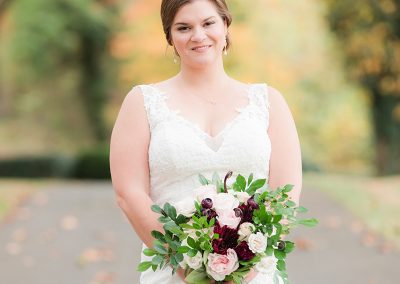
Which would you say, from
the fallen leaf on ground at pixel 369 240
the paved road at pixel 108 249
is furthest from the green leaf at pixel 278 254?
the fallen leaf on ground at pixel 369 240

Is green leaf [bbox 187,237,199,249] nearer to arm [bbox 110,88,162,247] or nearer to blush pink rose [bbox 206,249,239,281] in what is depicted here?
blush pink rose [bbox 206,249,239,281]


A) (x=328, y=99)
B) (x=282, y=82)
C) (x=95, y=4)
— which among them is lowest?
(x=328, y=99)

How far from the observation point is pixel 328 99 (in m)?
32.9

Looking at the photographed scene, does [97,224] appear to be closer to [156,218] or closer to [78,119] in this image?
[156,218]

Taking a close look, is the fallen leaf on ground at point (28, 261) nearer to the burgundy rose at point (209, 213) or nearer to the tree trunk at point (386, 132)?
the burgundy rose at point (209, 213)

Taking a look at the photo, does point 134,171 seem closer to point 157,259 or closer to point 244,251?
point 157,259

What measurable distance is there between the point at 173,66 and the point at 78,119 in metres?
10.2

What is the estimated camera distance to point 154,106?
3.15 m

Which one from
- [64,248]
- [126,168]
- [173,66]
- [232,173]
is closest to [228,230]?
[232,173]

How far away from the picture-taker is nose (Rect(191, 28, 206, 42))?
119 inches

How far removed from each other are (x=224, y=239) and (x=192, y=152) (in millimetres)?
421

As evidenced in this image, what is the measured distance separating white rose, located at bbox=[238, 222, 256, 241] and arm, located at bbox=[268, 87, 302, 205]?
36 cm

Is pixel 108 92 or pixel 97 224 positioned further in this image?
pixel 108 92

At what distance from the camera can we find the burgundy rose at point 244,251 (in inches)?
108
